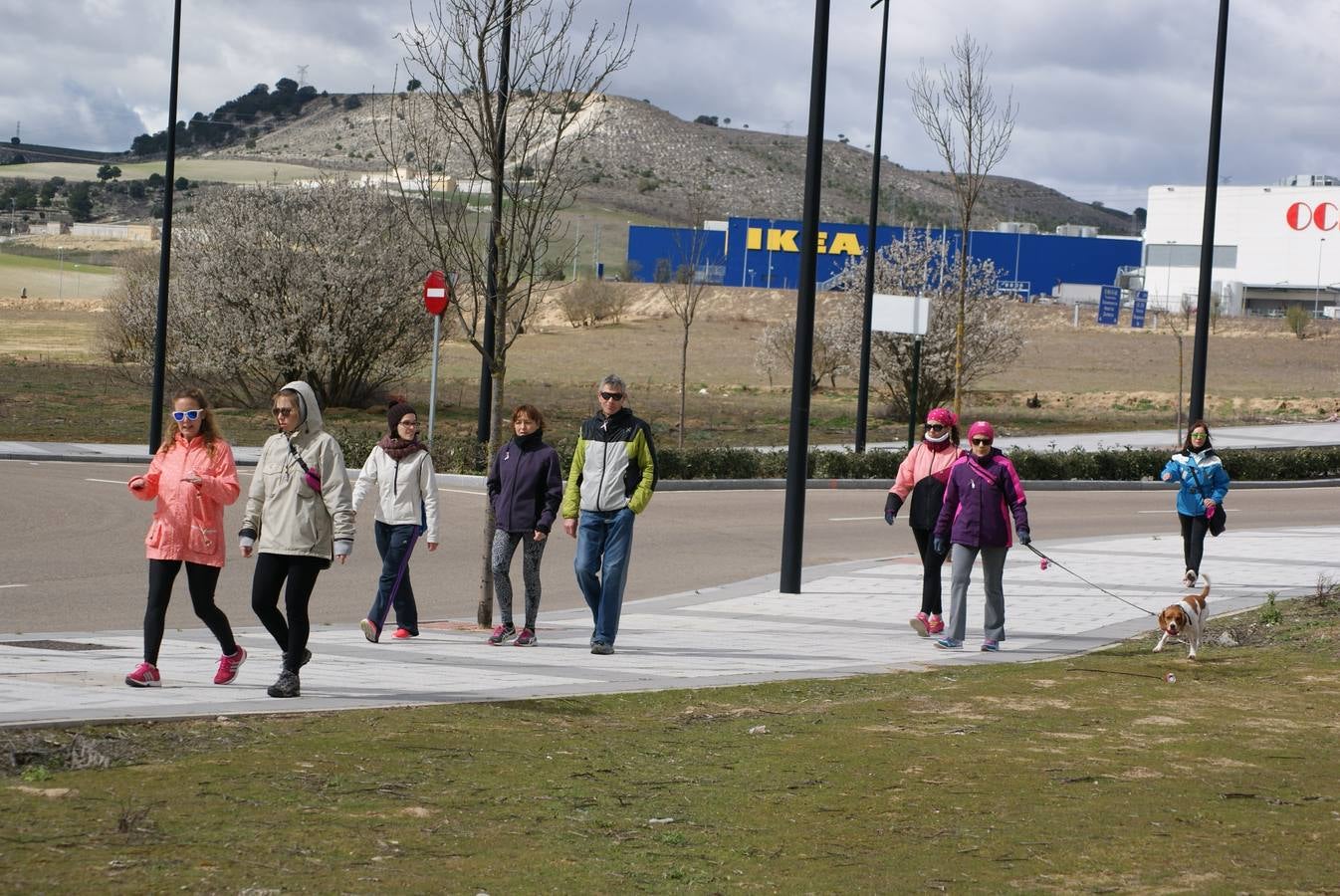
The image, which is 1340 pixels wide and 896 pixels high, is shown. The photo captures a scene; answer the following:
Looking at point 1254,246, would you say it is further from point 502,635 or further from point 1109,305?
point 502,635

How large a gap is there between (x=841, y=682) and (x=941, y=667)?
121cm

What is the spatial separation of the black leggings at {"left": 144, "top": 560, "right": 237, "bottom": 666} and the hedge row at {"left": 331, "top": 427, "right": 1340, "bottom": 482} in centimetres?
1490

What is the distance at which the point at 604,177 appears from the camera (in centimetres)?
18475

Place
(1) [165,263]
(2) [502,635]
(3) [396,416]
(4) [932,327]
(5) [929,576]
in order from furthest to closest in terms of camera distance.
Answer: (4) [932,327], (1) [165,263], (5) [929,576], (3) [396,416], (2) [502,635]

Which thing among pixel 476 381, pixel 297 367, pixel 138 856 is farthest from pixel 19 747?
pixel 476 381

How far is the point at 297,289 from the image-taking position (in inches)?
1313

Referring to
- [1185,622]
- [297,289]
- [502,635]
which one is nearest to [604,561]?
[502,635]

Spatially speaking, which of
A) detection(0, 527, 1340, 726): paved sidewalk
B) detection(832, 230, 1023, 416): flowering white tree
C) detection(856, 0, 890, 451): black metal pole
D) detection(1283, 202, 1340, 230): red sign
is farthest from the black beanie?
detection(1283, 202, 1340, 230): red sign

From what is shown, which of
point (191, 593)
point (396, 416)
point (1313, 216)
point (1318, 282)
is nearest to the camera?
point (191, 593)

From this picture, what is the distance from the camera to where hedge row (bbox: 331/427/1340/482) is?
79.8 ft

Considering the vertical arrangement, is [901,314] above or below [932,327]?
below

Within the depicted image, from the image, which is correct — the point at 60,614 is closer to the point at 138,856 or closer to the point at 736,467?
the point at 138,856

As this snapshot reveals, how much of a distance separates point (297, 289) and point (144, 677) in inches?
1033

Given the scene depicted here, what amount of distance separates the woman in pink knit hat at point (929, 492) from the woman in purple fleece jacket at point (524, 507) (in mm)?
2778
